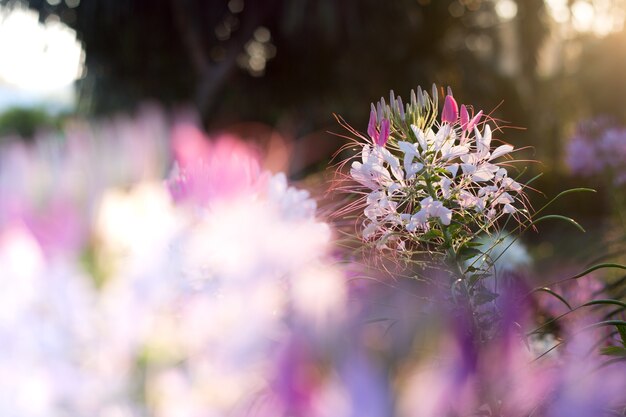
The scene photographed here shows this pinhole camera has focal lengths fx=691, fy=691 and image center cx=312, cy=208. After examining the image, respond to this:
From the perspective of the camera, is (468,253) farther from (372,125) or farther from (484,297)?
(372,125)

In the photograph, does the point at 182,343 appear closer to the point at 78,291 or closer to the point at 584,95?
the point at 78,291

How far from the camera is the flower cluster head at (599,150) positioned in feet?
10.8

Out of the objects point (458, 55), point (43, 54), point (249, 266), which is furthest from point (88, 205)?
point (458, 55)

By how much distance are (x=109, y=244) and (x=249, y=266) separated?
155mm

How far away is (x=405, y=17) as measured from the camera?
36.8 feet

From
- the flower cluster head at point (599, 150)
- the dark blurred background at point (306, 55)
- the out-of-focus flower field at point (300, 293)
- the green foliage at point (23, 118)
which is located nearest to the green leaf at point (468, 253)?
the out-of-focus flower field at point (300, 293)

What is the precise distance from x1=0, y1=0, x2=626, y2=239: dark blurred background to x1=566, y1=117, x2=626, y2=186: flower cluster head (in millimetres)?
5719

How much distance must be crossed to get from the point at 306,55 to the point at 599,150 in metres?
8.39

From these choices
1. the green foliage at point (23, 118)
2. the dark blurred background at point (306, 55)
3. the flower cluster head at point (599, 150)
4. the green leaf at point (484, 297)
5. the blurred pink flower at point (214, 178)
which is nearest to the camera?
the green leaf at point (484, 297)

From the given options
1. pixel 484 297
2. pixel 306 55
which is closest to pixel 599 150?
pixel 484 297

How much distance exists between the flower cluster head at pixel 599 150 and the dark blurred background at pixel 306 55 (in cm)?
572

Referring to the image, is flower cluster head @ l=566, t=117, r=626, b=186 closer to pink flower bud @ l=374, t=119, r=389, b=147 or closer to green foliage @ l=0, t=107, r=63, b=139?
pink flower bud @ l=374, t=119, r=389, b=147

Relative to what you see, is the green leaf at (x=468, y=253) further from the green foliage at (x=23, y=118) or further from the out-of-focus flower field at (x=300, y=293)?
the green foliage at (x=23, y=118)

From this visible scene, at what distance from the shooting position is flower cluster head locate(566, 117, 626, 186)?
3285mm
